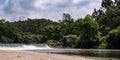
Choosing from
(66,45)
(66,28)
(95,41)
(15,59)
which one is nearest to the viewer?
(15,59)

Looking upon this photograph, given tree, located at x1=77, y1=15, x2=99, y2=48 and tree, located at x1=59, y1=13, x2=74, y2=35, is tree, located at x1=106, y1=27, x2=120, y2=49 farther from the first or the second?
tree, located at x1=59, y1=13, x2=74, y2=35

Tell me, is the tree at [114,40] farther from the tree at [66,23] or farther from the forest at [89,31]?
the tree at [66,23]

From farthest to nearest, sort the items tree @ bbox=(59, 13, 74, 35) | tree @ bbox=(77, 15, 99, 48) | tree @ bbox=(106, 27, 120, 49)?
tree @ bbox=(59, 13, 74, 35) < tree @ bbox=(77, 15, 99, 48) < tree @ bbox=(106, 27, 120, 49)

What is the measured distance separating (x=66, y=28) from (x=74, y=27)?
11940mm

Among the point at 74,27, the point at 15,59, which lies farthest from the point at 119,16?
the point at 15,59

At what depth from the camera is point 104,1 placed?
19000 cm

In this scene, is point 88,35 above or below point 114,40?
above

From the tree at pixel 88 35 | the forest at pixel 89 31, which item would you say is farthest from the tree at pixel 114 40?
the tree at pixel 88 35

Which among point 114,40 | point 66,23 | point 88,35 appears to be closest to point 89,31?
point 88,35

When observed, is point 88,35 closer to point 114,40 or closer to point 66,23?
point 114,40

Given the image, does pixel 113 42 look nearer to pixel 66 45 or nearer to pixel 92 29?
pixel 92 29

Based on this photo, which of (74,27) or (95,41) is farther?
(74,27)

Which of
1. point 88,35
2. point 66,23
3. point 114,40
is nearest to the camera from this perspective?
point 114,40

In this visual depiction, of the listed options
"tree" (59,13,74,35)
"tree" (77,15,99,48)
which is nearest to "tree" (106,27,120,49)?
"tree" (77,15,99,48)
